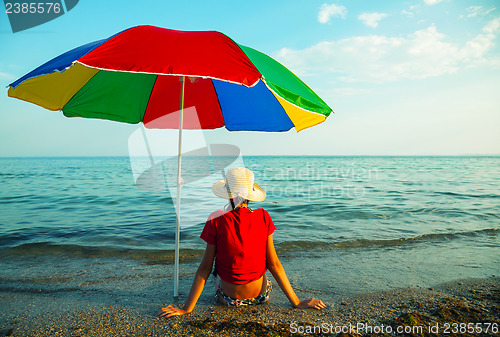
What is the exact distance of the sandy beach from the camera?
306cm

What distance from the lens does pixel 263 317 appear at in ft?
10.9

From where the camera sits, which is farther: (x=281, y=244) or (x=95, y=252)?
(x=281, y=244)

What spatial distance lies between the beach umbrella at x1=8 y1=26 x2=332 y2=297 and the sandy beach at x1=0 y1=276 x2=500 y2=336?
2.47ft

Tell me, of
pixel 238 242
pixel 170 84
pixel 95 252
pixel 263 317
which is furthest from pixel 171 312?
pixel 95 252

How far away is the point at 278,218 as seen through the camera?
10125 millimetres

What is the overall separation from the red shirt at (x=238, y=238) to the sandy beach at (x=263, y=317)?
1.85 ft

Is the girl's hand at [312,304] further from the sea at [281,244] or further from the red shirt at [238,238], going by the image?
the red shirt at [238,238]

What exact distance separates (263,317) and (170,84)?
3198 mm

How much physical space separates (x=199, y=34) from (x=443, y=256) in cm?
612

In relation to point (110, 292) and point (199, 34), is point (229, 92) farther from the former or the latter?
point (110, 292)

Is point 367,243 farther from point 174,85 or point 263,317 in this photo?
point 174,85

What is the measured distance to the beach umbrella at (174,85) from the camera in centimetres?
243

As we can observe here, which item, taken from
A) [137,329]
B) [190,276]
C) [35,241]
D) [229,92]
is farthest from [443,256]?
[35,241]

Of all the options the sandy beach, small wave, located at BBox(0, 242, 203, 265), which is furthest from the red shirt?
small wave, located at BBox(0, 242, 203, 265)
